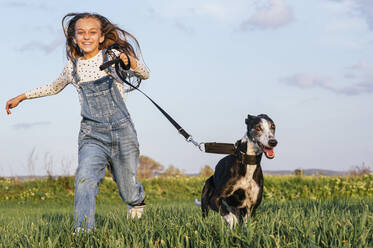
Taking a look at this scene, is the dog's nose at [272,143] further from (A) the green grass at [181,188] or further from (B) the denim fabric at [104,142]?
(A) the green grass at [181,188]

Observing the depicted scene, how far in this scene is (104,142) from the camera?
527 cm

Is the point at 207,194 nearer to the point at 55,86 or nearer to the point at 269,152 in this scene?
the point at 269,152

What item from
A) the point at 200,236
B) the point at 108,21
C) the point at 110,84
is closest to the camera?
the point at 200,236

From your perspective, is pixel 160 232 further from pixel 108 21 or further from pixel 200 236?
pixel 108 21

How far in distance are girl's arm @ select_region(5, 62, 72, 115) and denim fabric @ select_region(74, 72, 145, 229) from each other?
0.42 meters

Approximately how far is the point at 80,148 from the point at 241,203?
7.21 ft

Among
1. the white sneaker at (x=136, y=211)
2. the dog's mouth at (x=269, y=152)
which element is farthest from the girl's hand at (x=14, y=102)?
the dog's mouth at (x=269, y=152)

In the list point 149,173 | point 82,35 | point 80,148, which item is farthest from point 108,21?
point 149,173

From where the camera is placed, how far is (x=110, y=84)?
217 inches

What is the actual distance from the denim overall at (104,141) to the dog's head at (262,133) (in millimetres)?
1526

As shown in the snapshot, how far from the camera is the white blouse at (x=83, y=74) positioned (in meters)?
5.54

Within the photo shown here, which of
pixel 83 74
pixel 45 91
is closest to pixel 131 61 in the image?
pixel 83 74

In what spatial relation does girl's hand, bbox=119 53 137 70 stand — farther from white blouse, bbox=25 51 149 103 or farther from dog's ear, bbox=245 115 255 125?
dog's ear, bbox=245 115 255 125

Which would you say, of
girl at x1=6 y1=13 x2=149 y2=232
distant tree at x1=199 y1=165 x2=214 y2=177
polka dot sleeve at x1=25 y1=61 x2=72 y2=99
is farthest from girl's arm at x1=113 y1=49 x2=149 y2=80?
distant tree at x1=199 y1=165 x2=214 y2=177
